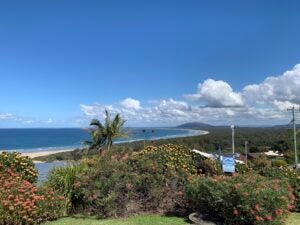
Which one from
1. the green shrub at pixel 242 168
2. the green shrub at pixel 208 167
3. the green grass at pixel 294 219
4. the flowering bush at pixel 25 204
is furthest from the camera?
the green shrub at pixel 242 168

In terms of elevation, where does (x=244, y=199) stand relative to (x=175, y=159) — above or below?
below

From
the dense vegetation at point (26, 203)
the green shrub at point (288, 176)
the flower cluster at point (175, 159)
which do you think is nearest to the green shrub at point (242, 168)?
the green shrub at point (288, 176)

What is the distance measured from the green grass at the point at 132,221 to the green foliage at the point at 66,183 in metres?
0.80

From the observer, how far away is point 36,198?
8.20 meters

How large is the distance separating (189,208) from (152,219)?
985 mm

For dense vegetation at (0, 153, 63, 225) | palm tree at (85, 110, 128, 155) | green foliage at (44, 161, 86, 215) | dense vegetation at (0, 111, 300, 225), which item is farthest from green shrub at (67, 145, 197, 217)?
palm tree at (85, 110, 128, 155)

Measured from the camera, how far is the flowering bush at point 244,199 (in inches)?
279

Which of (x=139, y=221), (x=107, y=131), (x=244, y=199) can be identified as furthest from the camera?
(x=107, y=131)

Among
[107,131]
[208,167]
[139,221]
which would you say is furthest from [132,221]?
[107,131]

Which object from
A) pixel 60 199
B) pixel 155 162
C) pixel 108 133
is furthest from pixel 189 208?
pixel 108 133

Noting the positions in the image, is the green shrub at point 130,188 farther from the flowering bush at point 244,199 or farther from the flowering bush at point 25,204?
the flowering bush at point 244,199

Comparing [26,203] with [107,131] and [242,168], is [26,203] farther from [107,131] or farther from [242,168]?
[107,131]

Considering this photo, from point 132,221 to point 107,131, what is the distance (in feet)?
59.9

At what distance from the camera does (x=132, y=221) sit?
843 centimetres
